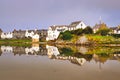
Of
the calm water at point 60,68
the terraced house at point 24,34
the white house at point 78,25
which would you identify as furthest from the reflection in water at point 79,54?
the terraced house at point 24,34

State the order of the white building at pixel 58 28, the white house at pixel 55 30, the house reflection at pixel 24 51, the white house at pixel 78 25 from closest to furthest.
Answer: the house reflection at pixel 24 51 < the white house at pixel 78 25 < the white building at pixel 58 28 < the white house at pixel 55 30

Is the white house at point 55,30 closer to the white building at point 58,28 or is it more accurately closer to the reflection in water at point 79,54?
the white building at point 58,28

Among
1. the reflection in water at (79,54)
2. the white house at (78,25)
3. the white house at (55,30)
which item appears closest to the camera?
the reflection in water at (79,54)

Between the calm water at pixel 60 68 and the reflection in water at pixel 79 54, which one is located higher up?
the reflection in water at pixel 79 54

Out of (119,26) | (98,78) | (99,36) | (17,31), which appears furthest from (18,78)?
(17,31)

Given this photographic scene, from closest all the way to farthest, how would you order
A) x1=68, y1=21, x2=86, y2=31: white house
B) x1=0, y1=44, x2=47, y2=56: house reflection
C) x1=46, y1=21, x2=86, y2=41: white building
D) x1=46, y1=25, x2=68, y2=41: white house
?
x1=0, y1=44, x2=47, y2=56: house reflection, x1=68, y1=21, x2=86, y2=31: white house, x1=46, y1=21, x2=86, y2=41: white building, x1=46, y1=25, x2=68, y2=41: white house

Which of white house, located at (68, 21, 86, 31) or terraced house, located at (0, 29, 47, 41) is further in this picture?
terraced house, located at (0, 29, 47, 41)

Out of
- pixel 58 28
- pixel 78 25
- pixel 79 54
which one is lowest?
pixel 79 54

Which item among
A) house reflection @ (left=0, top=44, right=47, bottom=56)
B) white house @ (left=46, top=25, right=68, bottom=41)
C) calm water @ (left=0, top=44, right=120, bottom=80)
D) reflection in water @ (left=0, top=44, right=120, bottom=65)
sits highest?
white house @ (left=46, top=25, right=68, bottom=41)

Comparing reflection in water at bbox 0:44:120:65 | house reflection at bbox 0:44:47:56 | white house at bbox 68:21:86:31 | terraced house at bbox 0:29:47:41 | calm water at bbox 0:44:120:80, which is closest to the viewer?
calm water at bbox 0:44:120:80

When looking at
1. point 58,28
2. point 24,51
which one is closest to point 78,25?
point 58,28

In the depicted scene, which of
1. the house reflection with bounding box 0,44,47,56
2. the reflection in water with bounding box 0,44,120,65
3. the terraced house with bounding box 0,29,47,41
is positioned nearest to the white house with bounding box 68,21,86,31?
the terraced house with bounding box 0,29,47,41

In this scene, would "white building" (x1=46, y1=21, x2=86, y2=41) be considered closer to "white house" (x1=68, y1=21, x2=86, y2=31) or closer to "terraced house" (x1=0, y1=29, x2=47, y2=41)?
"white house" (x1=68, y1=21, x2=86, y2=31)

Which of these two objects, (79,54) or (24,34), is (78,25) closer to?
(24,34)
